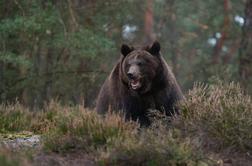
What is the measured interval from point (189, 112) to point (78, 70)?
44.0 ft

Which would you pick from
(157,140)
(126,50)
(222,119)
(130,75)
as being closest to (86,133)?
(157,140)

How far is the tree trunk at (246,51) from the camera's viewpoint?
19.8m

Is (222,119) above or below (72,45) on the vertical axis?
below

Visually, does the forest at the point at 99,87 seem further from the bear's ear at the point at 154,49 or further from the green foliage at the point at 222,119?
the bear's ear at the point at 154,49

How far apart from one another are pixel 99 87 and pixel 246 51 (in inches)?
238

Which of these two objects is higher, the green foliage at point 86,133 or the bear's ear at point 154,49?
the bear's ear at point 154,49

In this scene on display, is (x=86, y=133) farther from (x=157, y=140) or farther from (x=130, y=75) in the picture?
(x=130, y=75)

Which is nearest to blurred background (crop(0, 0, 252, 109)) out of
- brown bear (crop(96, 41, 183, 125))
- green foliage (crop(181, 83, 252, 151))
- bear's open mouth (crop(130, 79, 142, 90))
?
brown bear (crop(96, 41, 183, 125))

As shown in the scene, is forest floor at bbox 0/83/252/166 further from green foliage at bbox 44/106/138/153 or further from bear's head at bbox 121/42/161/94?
bear's head at bbox 121/42/161/94

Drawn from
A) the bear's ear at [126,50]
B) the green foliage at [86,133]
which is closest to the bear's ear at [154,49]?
the bear's ear at [126,50]

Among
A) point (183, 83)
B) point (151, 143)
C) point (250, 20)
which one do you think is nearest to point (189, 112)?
point (151, 143)

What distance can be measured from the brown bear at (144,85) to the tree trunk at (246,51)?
894 centimetres

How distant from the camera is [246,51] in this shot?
67.2 feet

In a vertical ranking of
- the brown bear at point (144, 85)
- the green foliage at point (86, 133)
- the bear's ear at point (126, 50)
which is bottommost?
the green foliage at point (86, 133)
